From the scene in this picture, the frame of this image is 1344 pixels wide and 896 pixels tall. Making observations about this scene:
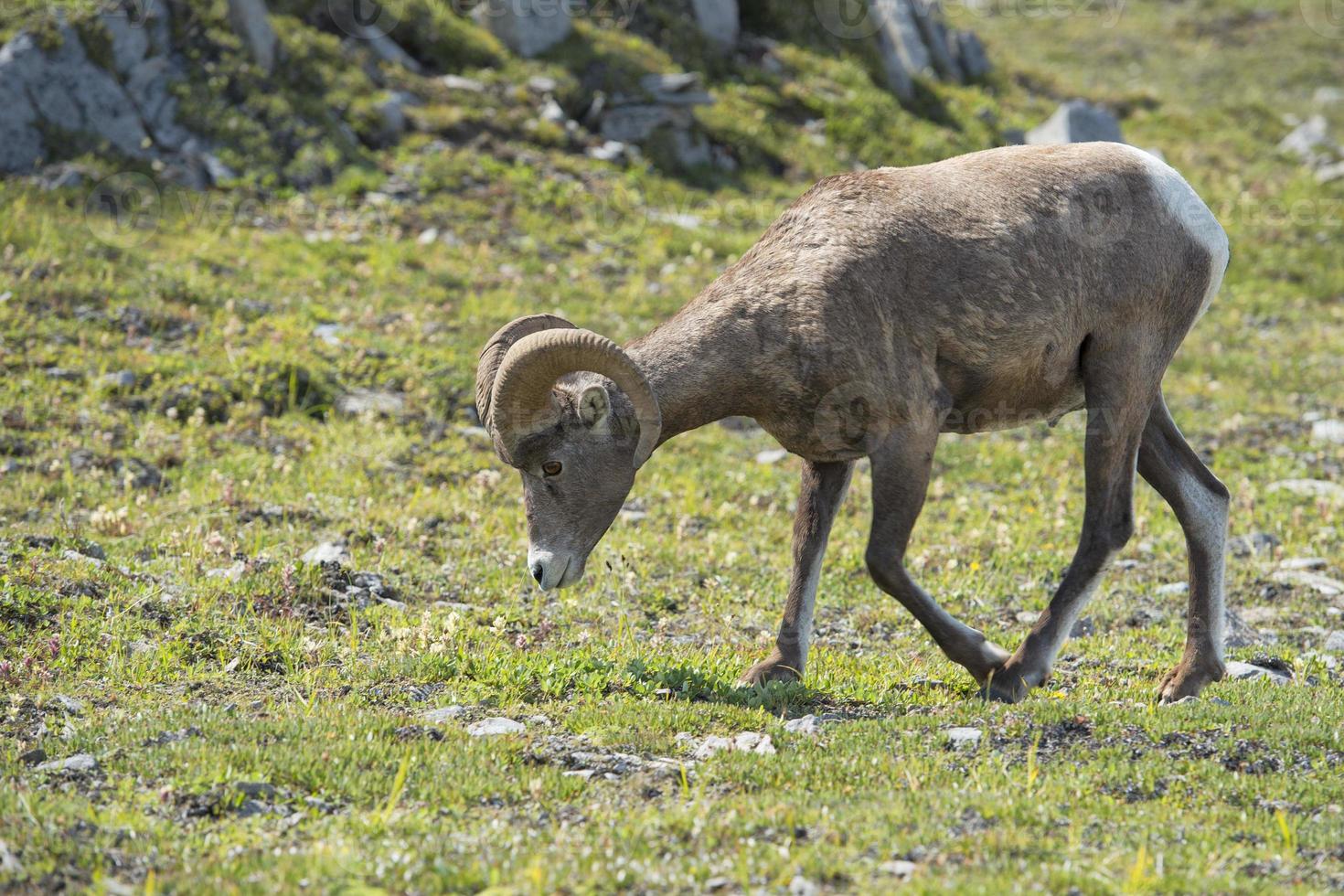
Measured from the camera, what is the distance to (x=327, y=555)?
31.4 feet

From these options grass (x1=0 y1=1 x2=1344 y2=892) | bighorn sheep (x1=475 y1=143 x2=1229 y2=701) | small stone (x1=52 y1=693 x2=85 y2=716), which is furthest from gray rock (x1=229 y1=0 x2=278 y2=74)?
small stone (x1=52 y1=693 x2=85 y2=716)

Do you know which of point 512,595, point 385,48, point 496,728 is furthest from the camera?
point 385,48

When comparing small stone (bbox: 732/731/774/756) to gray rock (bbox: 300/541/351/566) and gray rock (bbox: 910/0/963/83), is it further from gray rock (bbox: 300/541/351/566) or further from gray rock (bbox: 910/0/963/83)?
gray rock (bbox: 910/0/963/83)

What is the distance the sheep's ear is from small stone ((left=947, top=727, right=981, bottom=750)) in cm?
249

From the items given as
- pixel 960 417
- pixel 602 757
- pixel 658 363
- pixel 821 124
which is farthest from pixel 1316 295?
pixel 602 757

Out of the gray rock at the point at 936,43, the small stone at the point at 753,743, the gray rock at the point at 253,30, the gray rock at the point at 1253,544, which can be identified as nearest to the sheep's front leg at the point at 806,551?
the small stone at the point at 753,743

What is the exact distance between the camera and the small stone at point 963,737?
6.48 m

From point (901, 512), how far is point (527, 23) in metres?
16.4

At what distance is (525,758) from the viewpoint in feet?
20.6

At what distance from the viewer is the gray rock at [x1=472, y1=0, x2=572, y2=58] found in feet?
71.6

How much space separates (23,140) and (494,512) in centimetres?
901

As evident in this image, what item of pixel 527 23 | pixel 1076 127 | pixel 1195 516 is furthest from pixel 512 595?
pixel 1076 127

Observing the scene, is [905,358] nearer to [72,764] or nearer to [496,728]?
[496,728]

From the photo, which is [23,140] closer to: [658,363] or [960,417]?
[658,363]
